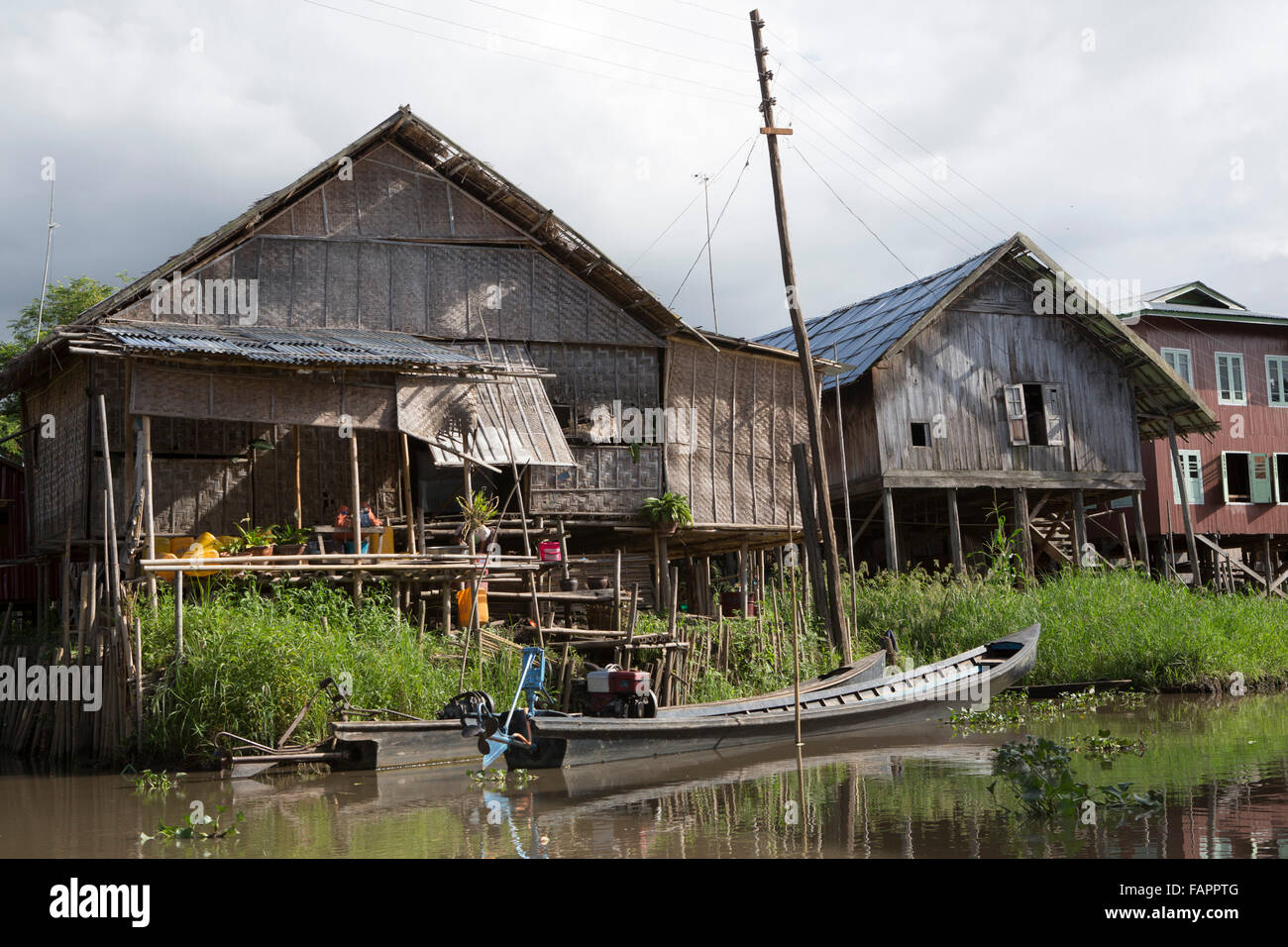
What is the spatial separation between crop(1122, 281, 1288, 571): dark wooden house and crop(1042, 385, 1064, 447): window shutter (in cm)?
328

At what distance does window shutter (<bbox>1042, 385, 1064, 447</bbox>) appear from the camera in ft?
79.9

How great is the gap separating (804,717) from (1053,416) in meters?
12.7

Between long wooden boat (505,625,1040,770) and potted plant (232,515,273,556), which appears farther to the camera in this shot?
potted plant (232,515,273,556)

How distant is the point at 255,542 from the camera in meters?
14.9

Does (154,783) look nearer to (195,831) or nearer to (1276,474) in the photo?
(195,831)

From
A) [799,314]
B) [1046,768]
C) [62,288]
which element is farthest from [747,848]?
[62,288]

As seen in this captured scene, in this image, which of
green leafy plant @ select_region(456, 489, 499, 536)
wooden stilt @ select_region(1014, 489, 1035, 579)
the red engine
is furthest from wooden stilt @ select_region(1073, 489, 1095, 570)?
the red engine

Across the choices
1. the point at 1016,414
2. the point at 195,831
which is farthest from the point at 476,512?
the point at 1016,414

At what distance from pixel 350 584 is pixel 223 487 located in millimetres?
2843

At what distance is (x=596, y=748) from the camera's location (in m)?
12.4

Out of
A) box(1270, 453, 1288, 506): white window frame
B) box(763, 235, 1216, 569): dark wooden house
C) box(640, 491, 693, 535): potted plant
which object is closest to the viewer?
box(640, 491, 693, 535): potted plant

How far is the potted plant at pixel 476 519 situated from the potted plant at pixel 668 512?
2674mm

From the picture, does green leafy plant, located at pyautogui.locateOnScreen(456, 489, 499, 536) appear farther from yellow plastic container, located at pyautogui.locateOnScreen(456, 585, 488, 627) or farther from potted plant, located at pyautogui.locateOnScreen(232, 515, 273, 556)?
potted plant, located at pyautogui.locateOnScreen(232, 515, 273, 556)
